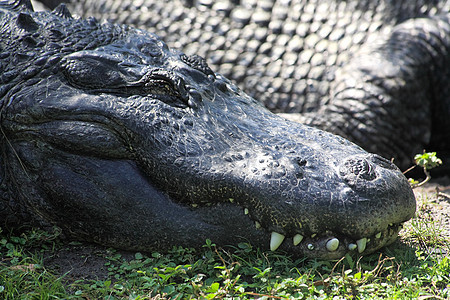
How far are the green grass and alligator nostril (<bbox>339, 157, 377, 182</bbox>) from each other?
Result: 353 mm

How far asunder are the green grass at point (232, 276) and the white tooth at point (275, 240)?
76 millimetres

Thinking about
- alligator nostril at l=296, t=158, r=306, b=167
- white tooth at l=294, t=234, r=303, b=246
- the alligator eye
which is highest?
the alligator eye

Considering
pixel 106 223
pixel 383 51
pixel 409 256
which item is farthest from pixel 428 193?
pixel 106 223

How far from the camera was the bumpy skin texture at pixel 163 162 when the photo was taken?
2.32 m

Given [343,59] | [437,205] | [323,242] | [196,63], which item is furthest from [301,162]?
[343,59]

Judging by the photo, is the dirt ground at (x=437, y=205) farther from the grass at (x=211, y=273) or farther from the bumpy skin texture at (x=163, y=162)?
the bumpy skin texture at (x=163, y=162)

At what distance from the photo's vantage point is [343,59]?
4.70m

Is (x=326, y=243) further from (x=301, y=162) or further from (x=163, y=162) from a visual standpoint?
(x=163, y=162)

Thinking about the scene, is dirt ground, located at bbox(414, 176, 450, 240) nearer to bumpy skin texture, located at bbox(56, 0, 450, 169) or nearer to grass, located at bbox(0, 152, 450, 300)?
grass, located at bbox(0, 152, 450, 300)

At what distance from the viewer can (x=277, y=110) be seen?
15.5ft

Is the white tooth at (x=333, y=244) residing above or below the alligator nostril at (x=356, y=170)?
below

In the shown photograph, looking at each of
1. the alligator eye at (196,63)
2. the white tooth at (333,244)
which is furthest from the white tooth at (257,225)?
the alligator eye at (196,63)

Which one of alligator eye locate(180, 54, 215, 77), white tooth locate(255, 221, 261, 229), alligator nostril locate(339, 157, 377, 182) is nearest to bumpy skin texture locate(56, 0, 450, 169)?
alligator eye locate(180, 54, 215, 77)

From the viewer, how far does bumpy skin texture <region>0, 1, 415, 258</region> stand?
7.61ft
